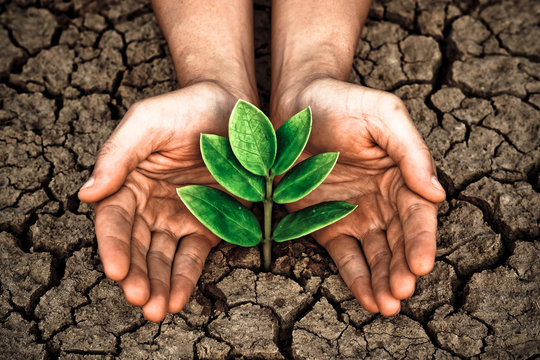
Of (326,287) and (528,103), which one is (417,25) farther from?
(326,287)

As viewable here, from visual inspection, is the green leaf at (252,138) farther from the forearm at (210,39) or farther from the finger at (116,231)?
the forearm at (210,39)

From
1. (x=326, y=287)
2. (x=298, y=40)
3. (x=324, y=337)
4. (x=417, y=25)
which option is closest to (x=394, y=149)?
(x=326, y=287)

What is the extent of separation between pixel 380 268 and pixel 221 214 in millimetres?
522

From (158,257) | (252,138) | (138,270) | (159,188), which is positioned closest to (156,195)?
(159,188)

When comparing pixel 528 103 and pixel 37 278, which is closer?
pixel 37 278

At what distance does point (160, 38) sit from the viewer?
2.64 m

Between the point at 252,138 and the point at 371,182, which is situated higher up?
the point at 252,138

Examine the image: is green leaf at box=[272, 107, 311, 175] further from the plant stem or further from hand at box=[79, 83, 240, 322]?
hand at box=[79, 83, 240, 322]

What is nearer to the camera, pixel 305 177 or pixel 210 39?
pixel 305 177

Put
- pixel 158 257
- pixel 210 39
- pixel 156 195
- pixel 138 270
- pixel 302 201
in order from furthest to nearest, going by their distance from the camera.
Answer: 1. pixel 210 39
2. pixel 302 201
3. pixel 156 195
4. pixel 158 257
5. pixel 138 270

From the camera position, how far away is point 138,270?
1.50 m

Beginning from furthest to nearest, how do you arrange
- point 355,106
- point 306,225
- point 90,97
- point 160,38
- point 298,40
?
point 160,38
point 90,97
point 298,40
point 355,106
point 306,225

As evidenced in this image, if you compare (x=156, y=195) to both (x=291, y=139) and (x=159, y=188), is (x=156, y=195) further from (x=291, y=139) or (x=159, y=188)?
(x=291, y=139)

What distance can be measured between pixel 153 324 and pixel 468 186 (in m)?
1.32
